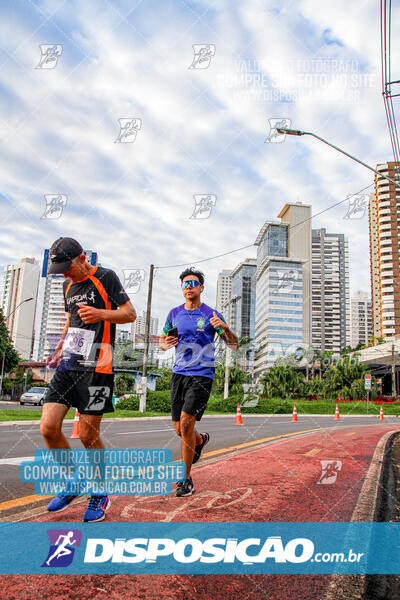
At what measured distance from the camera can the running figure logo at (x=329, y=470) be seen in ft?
14.0

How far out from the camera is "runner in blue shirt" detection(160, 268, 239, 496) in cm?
373

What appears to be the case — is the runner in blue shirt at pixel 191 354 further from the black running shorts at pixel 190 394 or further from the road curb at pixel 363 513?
the road curb at pixel 363 513

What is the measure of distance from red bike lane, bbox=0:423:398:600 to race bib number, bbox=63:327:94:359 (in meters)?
1.04

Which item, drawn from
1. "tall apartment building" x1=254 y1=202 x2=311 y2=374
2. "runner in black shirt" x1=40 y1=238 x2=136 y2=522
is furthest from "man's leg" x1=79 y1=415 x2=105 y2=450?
"tall apartment building" x1=254 y1=202 x2=311 y2=374

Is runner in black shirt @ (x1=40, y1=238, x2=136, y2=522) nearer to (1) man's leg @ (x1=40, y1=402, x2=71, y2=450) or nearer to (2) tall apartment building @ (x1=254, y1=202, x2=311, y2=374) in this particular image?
(1) man's leg @ (x1=40, y1=402, x2=71, y2=450)

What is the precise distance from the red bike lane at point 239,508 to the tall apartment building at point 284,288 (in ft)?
459

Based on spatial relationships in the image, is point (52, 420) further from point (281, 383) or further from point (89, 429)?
point (281, 383)

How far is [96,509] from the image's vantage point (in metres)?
2.64

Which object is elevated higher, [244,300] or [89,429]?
[244,300]

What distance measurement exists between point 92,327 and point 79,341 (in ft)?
0.42

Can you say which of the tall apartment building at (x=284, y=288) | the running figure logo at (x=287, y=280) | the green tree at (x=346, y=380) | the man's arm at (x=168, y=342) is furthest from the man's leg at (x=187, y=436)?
the running figure logo at (x=287, y=280)

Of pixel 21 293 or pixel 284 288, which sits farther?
pixel 284 288

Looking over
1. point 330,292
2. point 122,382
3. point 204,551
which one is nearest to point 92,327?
point 204,551

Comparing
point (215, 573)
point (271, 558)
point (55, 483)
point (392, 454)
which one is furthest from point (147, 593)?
point (392, 454)
